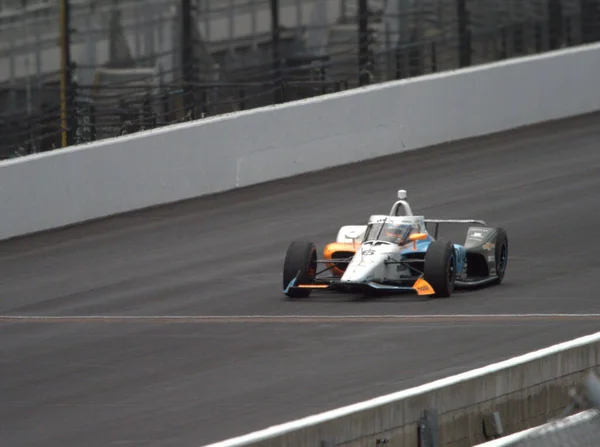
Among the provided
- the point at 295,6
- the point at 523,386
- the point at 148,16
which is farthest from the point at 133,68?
the point at 523,386

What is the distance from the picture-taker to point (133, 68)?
20781 millimetres

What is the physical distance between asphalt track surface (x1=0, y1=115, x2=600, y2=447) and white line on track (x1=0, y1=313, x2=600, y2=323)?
0.18ft

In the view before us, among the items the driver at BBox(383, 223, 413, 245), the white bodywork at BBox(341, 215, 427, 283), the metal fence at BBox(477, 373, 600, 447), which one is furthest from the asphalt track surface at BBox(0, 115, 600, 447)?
the metal fence at BBox(477, 373, 600, 447)

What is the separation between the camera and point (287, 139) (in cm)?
2341

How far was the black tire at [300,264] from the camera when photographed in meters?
15.0

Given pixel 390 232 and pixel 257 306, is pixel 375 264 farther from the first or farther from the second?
pixel 257 306

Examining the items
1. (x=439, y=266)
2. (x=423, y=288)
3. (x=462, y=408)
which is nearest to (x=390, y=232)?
Result: (x=423, y=288)

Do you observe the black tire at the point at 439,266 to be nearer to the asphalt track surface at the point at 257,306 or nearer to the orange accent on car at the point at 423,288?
the orange accent on car at the point at 423,288

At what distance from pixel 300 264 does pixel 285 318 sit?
39.7 inches

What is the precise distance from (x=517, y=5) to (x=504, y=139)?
249cm

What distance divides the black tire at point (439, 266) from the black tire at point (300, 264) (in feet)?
3.90

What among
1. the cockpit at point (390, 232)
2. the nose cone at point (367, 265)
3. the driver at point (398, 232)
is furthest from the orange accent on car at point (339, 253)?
the nose cone at point (367, 265)

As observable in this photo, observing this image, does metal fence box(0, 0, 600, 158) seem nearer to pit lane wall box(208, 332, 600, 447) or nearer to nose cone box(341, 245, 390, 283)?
nose cone box(341, 245, 390, 283)

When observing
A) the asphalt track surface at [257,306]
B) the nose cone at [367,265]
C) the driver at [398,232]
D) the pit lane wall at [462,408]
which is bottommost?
the asphalt track surface at [257,306]
